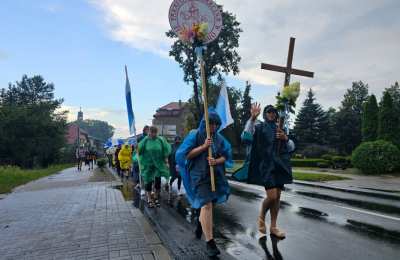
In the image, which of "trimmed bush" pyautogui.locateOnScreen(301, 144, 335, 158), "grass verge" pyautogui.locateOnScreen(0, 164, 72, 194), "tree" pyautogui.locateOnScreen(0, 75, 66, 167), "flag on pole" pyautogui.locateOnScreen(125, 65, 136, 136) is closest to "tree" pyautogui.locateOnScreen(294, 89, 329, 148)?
"trimmed bush" pyautogui.locateOnScreen(301, 144, 335, 158)

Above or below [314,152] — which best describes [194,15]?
above

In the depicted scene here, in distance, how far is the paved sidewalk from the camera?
542 centimetres

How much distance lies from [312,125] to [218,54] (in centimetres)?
2578

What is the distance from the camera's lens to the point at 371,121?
28547 mm

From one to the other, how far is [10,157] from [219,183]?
49754 millimetres

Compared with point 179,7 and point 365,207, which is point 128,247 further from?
point 365,207

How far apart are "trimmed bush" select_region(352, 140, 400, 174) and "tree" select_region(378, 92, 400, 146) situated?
3.51 metres

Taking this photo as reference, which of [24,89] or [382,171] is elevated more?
[24,89]

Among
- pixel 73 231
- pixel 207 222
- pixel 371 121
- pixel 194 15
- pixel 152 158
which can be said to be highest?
pixel 371 121

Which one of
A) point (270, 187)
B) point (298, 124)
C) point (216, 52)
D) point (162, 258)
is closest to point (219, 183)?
point (270, 187)

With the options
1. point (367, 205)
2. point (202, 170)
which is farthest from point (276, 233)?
point (367, 205)

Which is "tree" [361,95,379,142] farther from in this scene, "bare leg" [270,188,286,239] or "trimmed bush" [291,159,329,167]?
"bare leg" [270,188,286,239]

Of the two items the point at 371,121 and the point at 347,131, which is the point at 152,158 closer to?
the point at 371,121

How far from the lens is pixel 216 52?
134 feet
